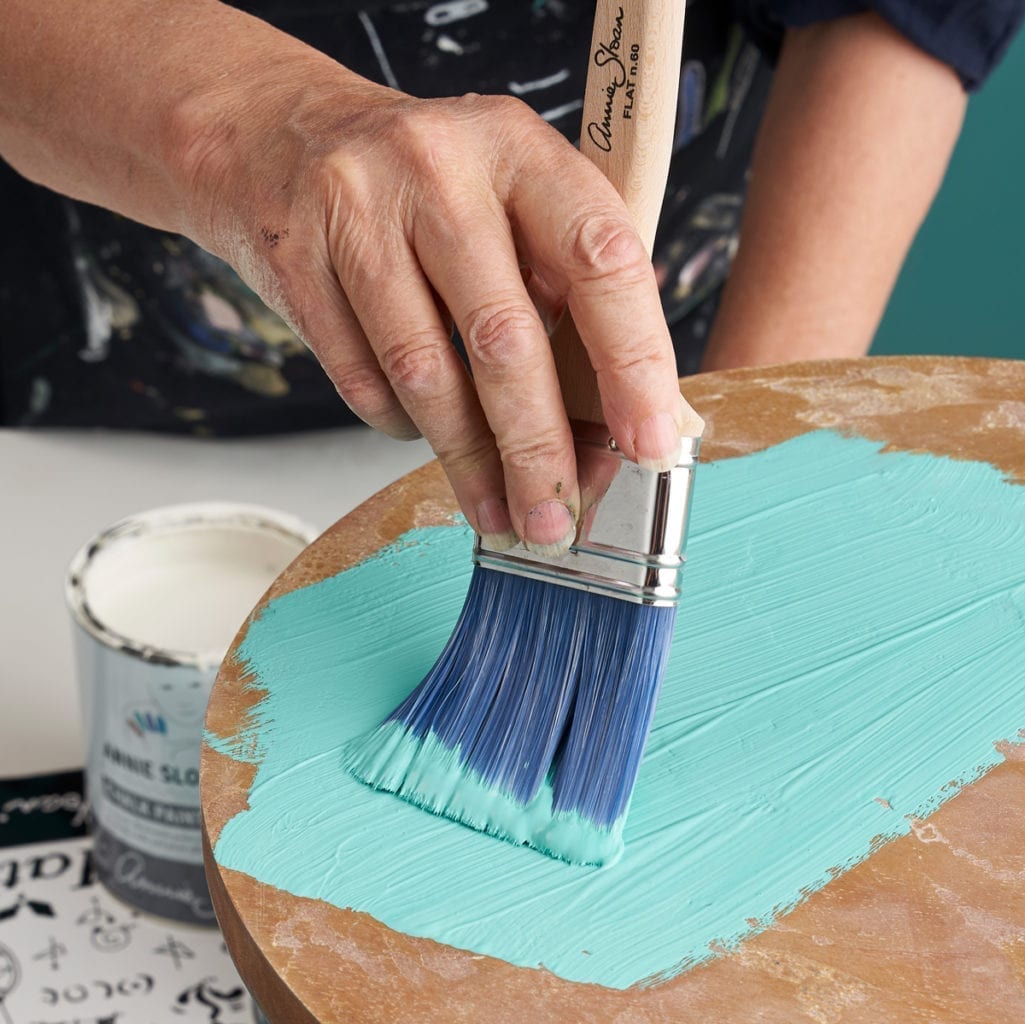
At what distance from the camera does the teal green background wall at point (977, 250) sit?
1814mm

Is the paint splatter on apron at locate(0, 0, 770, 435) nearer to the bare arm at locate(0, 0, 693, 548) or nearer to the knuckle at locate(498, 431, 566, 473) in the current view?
the bare arm at locate(0, 0, 693, 548)

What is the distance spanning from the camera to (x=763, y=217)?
3.87 feet

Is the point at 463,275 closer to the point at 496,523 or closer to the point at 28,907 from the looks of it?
the point at 496,523

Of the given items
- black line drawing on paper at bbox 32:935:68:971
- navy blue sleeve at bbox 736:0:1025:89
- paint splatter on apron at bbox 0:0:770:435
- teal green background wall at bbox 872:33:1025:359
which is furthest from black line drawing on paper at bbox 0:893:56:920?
teal green background wall at bbox 872:33:1025:359

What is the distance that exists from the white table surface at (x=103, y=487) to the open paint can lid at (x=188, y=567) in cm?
29

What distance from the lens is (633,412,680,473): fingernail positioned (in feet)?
1.85

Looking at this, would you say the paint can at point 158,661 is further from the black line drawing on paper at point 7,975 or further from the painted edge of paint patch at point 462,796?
the painted edge of paint patch at point 462,796

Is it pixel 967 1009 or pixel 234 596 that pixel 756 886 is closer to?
pixel 967 1009

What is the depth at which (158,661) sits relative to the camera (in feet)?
3.09

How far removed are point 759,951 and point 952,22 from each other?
2.75 feet

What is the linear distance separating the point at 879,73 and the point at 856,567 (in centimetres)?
56

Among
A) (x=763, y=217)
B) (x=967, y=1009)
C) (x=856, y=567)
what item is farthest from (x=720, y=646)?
(x=763, y=217)

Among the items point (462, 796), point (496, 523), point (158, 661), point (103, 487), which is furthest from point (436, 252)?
point (103, 487)

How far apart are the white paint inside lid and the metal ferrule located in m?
0.52
